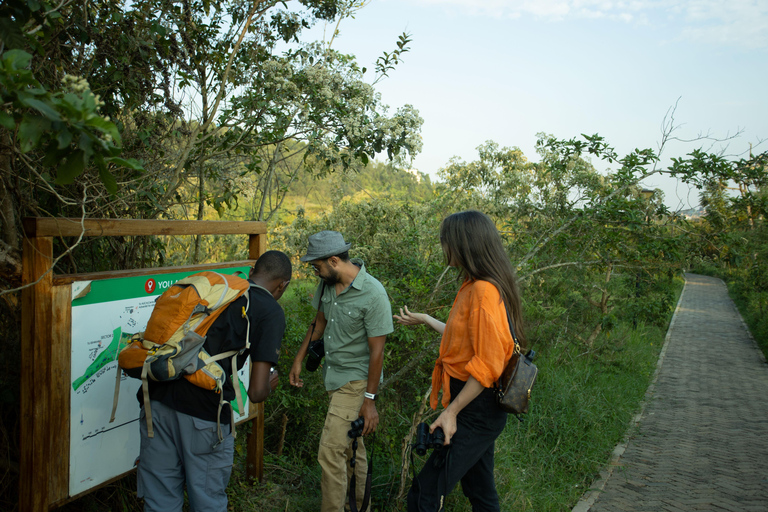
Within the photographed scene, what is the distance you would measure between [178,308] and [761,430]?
952 centimetres

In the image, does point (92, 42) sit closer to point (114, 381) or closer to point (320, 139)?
point (320, 139)

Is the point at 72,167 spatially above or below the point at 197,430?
above

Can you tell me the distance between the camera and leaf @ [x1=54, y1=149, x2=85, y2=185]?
5.05 ft

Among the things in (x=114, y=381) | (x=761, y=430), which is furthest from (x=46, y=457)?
(x=761, y=430)

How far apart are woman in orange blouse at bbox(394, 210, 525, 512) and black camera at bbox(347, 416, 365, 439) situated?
0.64 m

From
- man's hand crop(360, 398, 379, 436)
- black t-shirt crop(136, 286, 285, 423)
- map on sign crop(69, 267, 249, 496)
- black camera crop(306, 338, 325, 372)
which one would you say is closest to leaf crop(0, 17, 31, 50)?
map on sign crop(69, 267, 249, 496)

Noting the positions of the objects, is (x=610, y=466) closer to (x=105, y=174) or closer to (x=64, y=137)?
(x=105, y=174)

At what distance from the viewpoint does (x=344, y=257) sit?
355 centimetres

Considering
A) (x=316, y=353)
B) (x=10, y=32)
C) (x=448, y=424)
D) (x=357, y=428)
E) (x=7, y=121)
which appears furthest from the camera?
(x=316, y=353)

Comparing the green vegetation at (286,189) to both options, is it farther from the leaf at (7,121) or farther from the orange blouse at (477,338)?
the orange blouse at (477,338)

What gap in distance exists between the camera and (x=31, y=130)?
1497mm

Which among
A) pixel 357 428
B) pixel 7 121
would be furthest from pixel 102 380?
pixel 7 121

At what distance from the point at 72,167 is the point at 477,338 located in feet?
6.19

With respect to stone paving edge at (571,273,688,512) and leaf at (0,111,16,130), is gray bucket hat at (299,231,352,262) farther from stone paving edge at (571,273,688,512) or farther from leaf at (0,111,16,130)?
stone paving edge at (571,273,688,512)
